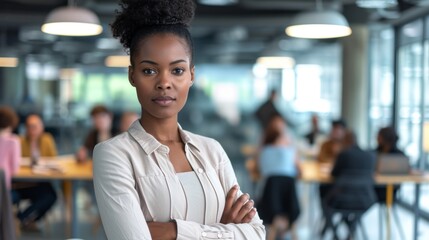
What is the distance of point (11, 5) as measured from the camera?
35.7 ft

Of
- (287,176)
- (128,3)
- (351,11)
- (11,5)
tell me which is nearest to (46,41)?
(11,5)

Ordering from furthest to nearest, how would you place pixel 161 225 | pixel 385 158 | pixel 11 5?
pixel 11 5
pixel 385 158
pixel 161 225

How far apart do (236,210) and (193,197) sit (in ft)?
0.53

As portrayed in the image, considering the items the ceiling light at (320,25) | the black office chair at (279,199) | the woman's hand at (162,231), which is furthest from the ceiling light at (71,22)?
the woman's hand at (162,231)

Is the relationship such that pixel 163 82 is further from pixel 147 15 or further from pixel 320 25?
pixel 320 25

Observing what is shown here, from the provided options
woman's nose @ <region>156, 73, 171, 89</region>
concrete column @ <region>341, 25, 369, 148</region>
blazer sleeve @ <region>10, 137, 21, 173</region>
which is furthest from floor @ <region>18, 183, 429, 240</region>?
woman's nose @ <region>156, 73, 171, 89</region>

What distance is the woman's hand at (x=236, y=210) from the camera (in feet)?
5.36

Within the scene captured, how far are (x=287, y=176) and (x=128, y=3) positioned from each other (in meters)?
4.40

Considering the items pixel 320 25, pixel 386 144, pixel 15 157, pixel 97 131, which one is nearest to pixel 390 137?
pixel 386 144

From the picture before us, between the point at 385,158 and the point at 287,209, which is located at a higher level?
the point at 385,158

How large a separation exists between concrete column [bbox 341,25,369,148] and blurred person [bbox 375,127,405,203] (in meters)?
4.35

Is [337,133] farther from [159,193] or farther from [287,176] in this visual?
[159,193]

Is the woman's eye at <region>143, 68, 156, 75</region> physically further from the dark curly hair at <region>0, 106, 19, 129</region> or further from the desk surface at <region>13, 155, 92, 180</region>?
the dark curly hair at <region>0, 106, 19, 129</region>

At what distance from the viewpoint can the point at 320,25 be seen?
16.6ft
